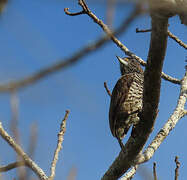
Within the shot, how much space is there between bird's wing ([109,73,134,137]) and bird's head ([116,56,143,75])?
4.67 ft

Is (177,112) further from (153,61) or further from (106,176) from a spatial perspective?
(153,61)

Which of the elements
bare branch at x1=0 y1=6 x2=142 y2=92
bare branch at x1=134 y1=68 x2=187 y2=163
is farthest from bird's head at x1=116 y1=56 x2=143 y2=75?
bare branch at x1=0 y1=6 x2=142 y2=92

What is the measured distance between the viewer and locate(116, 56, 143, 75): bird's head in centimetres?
837

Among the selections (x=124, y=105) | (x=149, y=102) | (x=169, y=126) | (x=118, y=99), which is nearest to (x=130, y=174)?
(x=169, y=126)

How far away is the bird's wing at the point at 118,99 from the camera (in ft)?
20.5

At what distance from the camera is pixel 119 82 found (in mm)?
6898

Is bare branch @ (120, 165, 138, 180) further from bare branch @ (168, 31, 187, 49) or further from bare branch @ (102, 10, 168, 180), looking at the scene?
bare branch @ (168, 31, 187, 49)

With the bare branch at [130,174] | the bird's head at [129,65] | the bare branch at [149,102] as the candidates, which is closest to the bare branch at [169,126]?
the bare branch at [149,102]

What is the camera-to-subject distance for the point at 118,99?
646 cm

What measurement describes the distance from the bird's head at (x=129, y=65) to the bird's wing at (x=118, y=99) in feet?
4.67

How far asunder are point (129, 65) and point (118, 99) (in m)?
2.19

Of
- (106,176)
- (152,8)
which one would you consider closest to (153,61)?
(106,176)

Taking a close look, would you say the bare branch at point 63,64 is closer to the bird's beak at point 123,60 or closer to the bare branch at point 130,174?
the bare branch at point 130,174

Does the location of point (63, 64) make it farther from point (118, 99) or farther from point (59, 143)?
point (118, 99)
